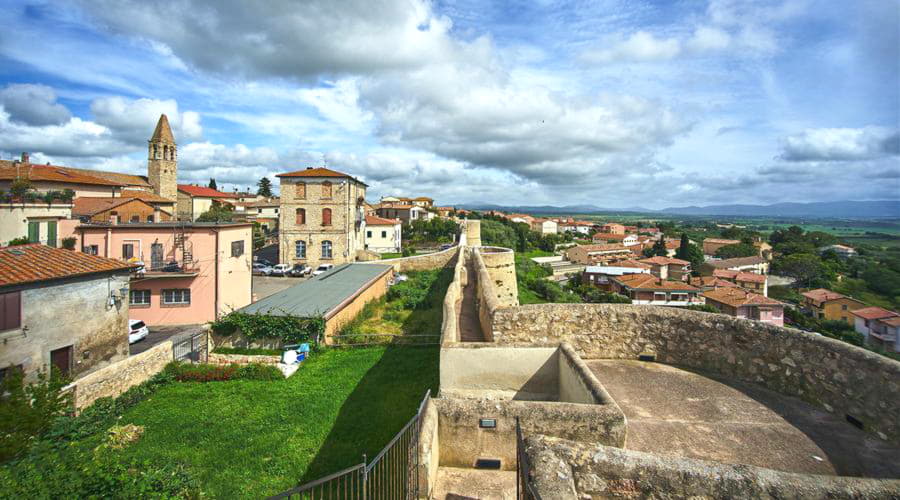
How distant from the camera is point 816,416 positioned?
5.41 meters

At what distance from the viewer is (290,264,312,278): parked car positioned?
34.6 meters

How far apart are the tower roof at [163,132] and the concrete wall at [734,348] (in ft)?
243

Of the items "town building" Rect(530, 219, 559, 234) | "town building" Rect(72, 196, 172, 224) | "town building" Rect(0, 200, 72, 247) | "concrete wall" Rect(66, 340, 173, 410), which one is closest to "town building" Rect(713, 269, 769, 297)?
"town building" Rect(530, 219, 559, 234)

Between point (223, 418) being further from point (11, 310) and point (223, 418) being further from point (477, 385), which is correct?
point (477, 385)

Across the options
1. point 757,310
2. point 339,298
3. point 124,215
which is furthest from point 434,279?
point 757,310

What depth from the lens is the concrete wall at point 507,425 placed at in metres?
4.39

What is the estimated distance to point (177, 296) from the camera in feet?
71.6

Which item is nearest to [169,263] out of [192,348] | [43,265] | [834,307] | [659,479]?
[192,348]

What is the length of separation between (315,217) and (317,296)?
767 inches

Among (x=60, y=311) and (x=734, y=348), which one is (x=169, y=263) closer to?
(x=60, y=311)

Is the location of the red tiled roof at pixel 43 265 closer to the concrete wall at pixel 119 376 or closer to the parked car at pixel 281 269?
the concrete wall at pixel 119 376

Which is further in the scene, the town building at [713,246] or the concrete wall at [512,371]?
the town building at [713,246]

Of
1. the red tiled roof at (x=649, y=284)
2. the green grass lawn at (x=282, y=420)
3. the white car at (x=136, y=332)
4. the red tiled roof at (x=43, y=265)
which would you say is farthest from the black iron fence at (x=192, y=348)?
the red tiled roof at (x=649, y=284)

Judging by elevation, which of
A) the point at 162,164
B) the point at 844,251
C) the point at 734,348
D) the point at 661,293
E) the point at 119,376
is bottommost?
the point at 661,293
